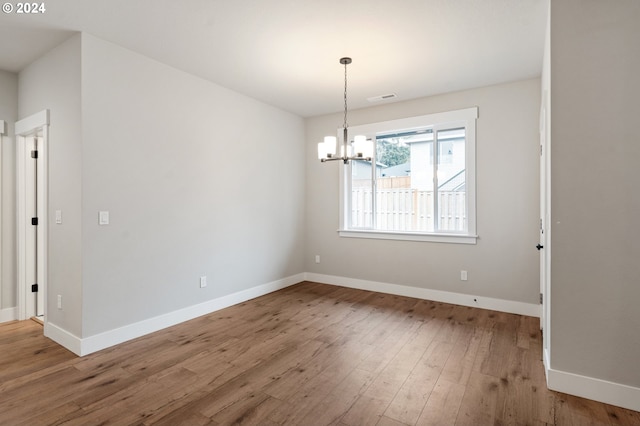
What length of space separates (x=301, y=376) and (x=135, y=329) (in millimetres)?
1858

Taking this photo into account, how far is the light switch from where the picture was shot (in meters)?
3.00

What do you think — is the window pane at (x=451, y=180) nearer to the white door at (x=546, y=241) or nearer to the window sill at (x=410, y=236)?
the window sill at (x=410, y=236)

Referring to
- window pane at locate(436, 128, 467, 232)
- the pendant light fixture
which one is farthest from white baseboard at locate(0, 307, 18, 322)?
window pane at locate(436, 128, 467, 232)

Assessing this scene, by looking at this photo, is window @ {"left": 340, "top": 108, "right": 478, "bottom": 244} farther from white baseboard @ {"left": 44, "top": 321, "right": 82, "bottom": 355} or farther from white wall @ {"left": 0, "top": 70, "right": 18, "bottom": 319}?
white wall @ {"left": 0, "top": 70, "right": 18, "bottom": 319}

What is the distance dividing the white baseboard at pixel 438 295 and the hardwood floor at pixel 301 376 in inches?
7.9

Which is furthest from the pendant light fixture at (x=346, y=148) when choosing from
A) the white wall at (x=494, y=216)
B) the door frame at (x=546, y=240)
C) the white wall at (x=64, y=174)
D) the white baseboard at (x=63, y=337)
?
the white baseboard at (x=63, y=337)

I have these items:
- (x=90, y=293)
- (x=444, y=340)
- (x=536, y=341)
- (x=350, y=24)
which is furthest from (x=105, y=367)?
(x=536, y=341)

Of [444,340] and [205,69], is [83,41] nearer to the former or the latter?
[205,69]

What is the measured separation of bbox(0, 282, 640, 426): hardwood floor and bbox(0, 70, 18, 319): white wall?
47 cm

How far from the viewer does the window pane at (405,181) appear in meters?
4.70

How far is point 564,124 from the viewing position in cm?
226

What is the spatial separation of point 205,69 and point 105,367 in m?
3.08

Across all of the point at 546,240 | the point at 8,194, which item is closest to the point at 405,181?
the point at 546,240

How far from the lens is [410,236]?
4.70 metres
